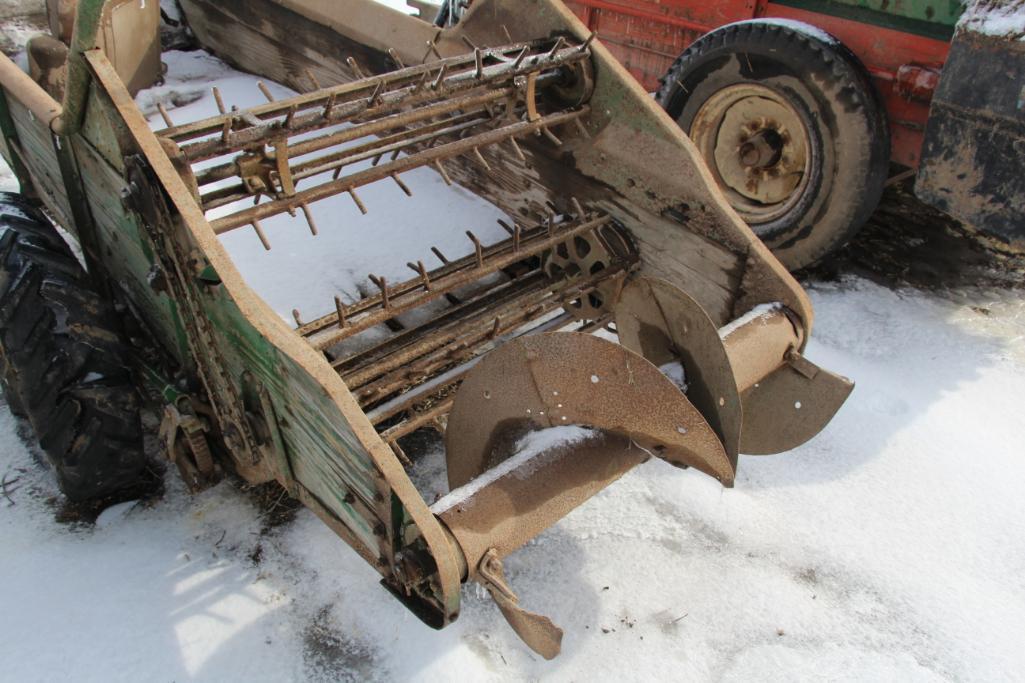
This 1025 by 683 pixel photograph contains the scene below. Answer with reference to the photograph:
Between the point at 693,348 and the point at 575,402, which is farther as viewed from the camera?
the point at 693,348

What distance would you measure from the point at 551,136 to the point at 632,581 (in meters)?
1.61

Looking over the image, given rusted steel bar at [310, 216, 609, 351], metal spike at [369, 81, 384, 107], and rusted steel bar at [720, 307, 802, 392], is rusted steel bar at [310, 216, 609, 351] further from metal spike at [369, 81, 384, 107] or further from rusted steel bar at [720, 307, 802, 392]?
rusted steel bar at [720, 307, 802, 392]

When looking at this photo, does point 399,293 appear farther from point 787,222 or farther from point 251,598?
point 787,222

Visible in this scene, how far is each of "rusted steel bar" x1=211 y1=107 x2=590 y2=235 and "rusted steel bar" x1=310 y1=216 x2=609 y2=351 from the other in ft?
1.27

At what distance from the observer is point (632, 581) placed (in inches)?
98.1

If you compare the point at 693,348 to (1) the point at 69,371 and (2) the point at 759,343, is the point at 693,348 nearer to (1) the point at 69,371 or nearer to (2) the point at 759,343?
(2) the point at 759,343

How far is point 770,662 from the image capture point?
228cm

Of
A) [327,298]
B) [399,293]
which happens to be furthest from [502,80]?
[327,298]

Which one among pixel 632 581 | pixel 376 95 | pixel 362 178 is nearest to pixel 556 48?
pixel 376 95

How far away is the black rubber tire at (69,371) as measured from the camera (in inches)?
89.7

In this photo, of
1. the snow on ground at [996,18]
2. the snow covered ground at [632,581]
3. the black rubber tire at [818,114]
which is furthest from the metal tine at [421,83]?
the snow on ground at [996,18]

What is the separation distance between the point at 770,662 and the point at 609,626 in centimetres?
48

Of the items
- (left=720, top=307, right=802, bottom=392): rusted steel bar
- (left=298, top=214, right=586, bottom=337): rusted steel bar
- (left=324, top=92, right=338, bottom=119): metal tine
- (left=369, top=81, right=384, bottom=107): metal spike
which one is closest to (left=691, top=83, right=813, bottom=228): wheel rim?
(left=298, top=214, right=586, bottom=337): rusted steel bar

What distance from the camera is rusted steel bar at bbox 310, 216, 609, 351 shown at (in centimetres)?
243
